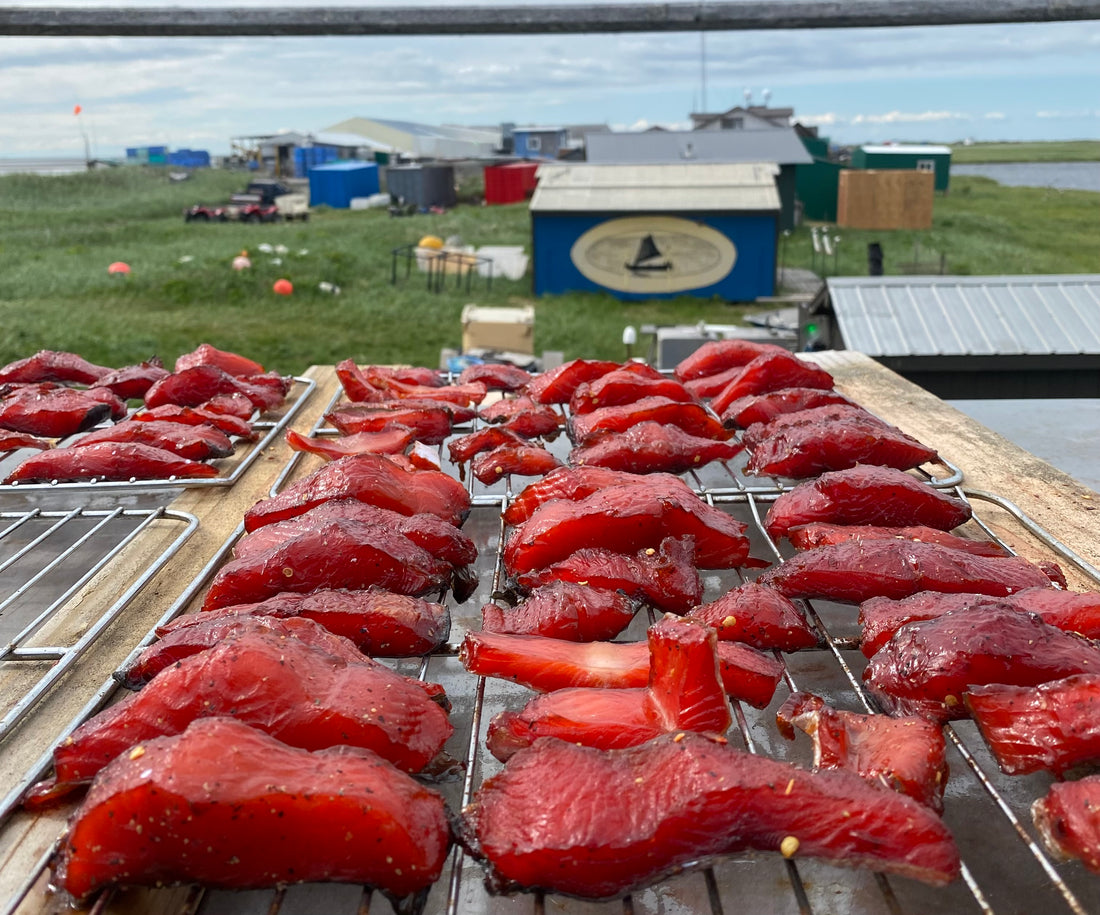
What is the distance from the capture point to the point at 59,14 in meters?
4.79

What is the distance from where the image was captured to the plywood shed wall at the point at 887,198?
119 feet

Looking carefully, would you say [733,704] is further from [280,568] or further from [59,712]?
[59,712]

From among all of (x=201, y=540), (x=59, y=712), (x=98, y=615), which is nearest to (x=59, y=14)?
(x=201, y=540)

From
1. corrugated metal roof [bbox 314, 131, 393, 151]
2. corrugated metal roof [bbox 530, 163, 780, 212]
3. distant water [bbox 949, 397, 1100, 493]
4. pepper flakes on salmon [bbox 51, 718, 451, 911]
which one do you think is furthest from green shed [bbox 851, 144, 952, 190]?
pepper flakes on salmon [bbox 51, 718, 451, 911]

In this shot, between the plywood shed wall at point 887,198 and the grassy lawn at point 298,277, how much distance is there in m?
1.20

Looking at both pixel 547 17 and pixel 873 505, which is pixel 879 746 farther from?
pixel 547 17

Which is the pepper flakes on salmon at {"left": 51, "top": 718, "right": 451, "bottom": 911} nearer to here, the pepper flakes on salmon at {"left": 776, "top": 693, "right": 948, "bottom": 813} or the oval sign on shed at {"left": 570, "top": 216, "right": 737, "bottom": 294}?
the pepper flakes on salmon at {"left": 776, "top": 693, "right": 948, "bottom": 813}

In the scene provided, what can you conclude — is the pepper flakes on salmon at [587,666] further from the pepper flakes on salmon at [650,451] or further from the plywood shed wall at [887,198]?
the plywood shed wall at [887,198]

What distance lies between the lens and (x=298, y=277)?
2291 centimetres

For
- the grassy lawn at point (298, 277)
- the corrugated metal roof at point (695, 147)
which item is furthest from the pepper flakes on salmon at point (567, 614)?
the corrugated metal roof at point (695, 147)

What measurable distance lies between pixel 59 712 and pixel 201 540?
3.41 ft

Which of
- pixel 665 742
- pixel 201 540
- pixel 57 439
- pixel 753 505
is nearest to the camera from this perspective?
pixel 665 742

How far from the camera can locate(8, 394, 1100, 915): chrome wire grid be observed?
1.85 metres

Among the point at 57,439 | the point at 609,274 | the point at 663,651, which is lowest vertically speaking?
the point at 609,274
